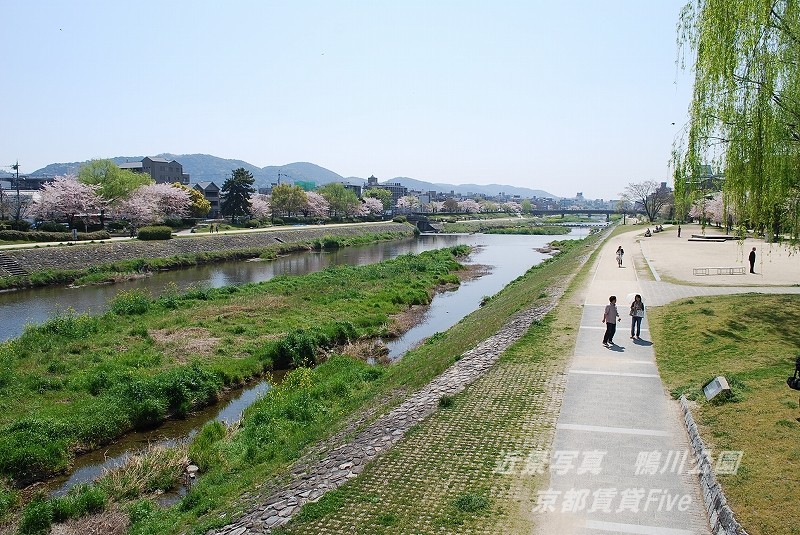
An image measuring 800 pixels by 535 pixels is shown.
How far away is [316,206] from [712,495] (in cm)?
9475

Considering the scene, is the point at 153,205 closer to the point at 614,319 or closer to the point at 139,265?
the point at 139,265

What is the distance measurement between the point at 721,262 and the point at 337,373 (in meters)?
27.8

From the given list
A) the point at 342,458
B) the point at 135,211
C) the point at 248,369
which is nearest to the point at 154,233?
the point at 135,211

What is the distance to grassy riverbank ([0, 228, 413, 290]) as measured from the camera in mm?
34000

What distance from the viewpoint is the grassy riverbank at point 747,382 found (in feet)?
21.1

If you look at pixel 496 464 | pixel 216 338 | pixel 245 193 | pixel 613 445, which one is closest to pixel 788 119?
pixel 613 445

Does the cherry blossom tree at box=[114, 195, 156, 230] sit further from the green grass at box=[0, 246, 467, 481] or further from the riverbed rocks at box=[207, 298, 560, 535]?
the riverbed rocks at box=[207, 298, 560, 535]

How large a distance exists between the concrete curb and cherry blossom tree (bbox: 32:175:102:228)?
181ft

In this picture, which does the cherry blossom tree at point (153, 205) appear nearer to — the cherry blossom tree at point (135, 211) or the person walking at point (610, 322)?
the cherry blossom tree at point (135, 211)

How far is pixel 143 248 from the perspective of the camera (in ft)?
148

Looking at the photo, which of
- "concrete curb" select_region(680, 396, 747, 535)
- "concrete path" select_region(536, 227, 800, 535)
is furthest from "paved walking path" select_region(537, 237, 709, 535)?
"concrete curb" select_region(680, 396, 747, 535)

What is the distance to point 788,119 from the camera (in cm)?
1308

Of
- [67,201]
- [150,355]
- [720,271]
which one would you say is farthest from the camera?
[67,201]

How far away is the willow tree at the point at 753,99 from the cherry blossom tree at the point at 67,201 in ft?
172
